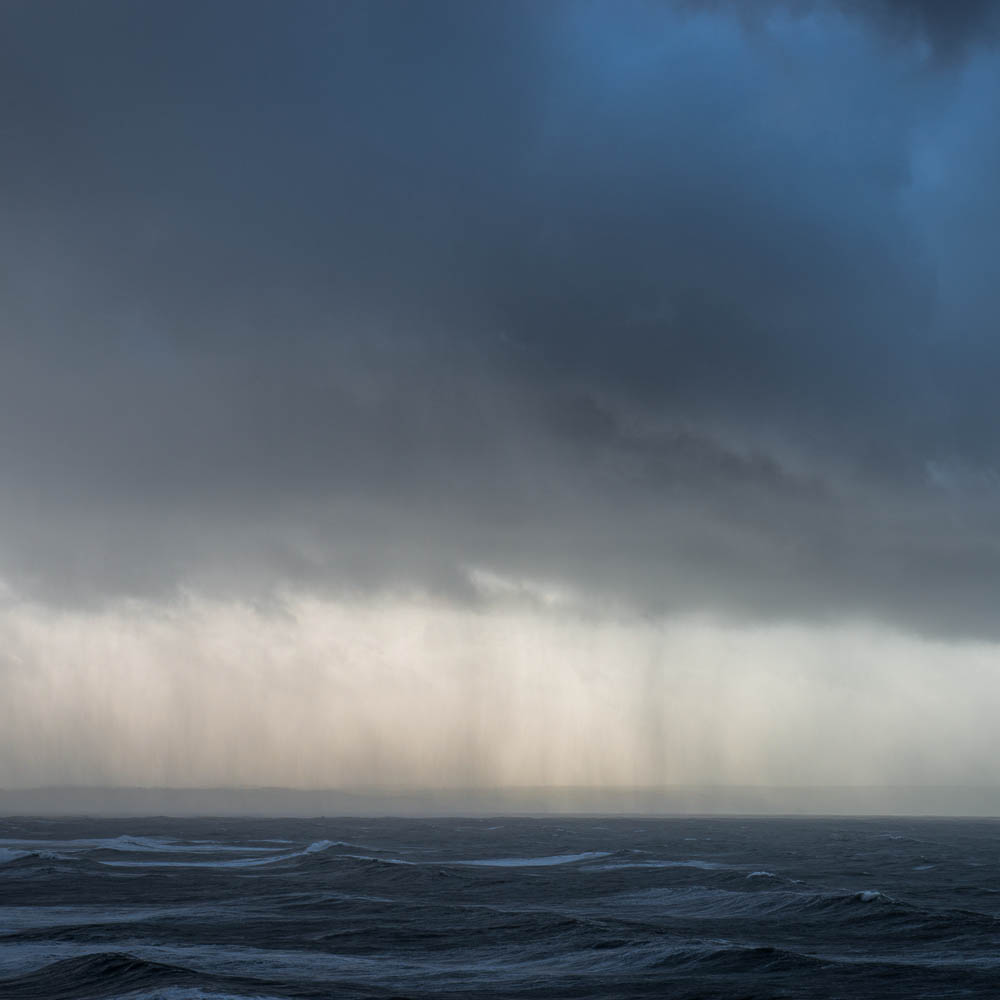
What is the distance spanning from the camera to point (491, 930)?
5750cm

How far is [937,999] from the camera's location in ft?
128

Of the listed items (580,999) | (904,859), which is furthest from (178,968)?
(904,859)

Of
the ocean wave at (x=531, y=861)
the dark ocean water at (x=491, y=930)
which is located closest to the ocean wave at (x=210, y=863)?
the dark ocean water at (x=491, y=930)

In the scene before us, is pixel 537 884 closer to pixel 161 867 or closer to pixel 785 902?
pixel 785 902

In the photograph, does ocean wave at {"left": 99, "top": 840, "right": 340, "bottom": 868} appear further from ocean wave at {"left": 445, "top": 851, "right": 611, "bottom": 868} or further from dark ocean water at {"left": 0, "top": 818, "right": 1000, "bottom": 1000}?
ocean wave at {"left": 445, "top": 851, "right": 611, "bottom": 868}

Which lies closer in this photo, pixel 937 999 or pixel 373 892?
pixel 937 999

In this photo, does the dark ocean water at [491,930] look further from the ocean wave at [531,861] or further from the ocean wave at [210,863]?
the ocean wave at [531,861]

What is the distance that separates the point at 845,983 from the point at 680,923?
20058 millimetres

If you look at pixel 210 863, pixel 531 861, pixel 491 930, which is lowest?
pixel 531 861

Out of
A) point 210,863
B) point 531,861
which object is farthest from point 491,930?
point 531,861

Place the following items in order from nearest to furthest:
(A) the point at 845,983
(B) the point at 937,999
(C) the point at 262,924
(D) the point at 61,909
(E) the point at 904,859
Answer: (B) the point at 937,999 < (A) the point at 845,983 < (C) the point at 262,924 < (D) the point at 61,909 < (E) the point at 904,859

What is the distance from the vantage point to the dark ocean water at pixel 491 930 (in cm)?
4156

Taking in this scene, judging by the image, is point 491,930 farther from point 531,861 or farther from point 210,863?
point 531,861

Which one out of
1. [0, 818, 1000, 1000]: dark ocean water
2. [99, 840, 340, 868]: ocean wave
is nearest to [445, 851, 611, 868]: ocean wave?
[0, 818, 1000, 1000]: dark ocean water
